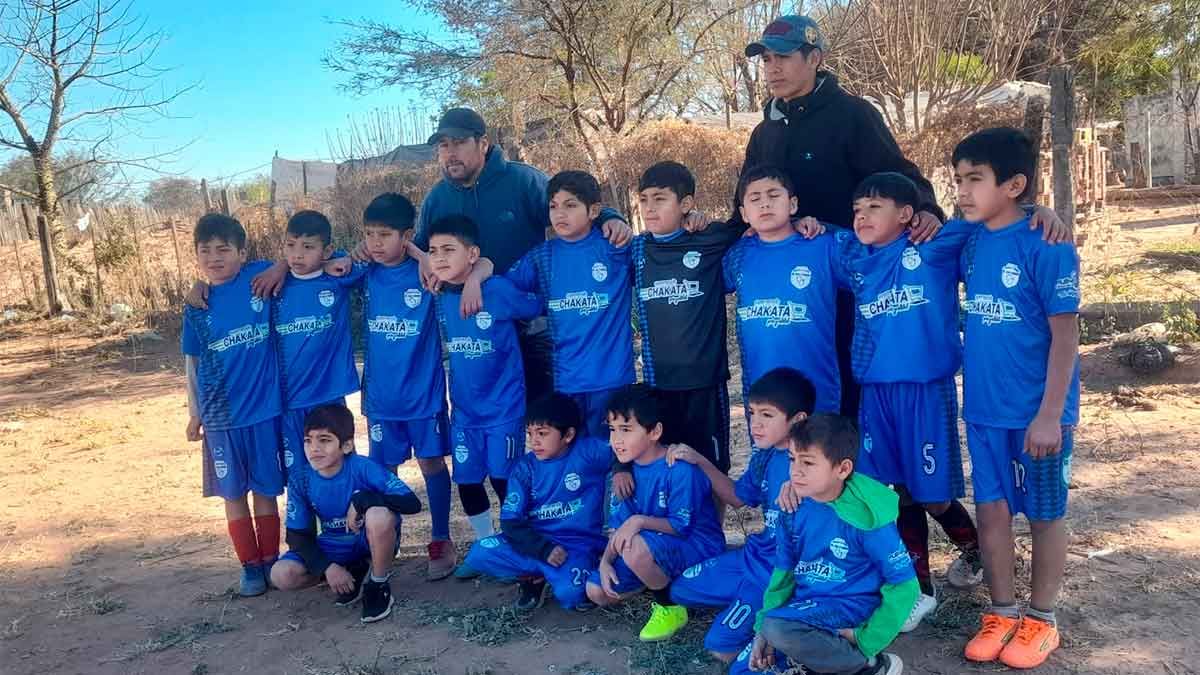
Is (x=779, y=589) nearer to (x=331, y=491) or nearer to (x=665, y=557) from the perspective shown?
(x=665, y=557)

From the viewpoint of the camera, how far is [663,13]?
13.1 metres

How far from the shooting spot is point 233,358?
455 centimetres

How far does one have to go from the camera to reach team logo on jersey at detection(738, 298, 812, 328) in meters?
3.75

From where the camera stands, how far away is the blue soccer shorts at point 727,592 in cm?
340

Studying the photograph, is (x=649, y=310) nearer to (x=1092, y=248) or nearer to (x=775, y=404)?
(x=775, y=404)

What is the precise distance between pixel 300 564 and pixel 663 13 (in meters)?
10.6

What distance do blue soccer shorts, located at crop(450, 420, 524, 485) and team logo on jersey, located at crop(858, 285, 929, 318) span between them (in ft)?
5.84

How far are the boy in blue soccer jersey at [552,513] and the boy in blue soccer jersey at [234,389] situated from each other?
1.24 m

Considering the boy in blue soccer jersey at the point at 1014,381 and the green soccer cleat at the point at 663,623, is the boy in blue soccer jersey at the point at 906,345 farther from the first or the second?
the green soccer cleat at the point at 663,623

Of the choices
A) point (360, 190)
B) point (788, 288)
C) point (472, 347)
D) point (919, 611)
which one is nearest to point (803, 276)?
point (788, 288)

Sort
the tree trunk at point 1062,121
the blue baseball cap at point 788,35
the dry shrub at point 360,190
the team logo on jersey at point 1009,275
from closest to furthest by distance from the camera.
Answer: the team logo on jersey at point 1009,275, the blue baseball cap at point 788,35, the tree trunk at point 1062,121, the dry shrub at point 360,190

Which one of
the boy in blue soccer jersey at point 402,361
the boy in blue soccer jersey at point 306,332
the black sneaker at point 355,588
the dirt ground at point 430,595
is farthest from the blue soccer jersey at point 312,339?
the dirt ground at point 430,595

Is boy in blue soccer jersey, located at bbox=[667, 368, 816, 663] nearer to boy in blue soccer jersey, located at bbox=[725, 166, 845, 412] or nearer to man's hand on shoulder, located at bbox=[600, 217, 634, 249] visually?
boy in blue soccer jersey, located at bbox=[725, 166, 845, 412]

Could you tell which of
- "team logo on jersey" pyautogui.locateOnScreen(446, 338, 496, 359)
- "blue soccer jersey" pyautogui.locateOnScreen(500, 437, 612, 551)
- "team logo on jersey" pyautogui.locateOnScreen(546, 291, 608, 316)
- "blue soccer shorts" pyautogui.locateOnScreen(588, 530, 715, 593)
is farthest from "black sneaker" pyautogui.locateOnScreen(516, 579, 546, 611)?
"team logo on jersey" pyautogui.locateOnScreen(546, 291, 608, 316)
